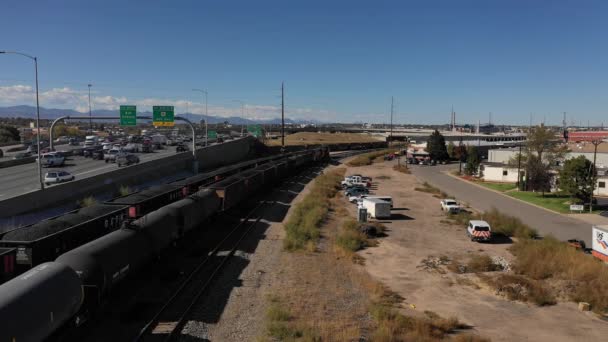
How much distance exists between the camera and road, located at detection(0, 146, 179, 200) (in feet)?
139

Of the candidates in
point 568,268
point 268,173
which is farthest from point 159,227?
point 268,173

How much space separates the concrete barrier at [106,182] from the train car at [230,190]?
12.1 meters

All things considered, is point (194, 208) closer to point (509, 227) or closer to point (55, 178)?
point (55, 178)

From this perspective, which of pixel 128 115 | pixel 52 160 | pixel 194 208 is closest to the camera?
pixel 194 208

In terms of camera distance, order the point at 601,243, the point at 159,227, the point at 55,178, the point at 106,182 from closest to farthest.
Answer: the point at 159,227 < the point at 601,243 < the point at 106,182 < the point at 55,178

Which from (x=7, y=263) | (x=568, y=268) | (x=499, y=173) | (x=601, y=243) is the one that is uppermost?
(x=7, y=263)

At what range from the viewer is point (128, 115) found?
4378cm

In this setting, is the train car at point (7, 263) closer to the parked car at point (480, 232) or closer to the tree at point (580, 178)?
the parked car at point (480, 232)

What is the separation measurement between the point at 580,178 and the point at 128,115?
47.8 metres

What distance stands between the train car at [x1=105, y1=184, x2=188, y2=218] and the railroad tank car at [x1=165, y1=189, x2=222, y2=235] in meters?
1.55

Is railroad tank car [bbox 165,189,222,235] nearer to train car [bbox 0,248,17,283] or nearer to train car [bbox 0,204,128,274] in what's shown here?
train car [bbox 0,204,128,274]

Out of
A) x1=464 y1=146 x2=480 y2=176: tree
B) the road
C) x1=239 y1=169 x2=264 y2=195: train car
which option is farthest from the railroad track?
x1=464 y1=146 x2=480 y2=176: tree

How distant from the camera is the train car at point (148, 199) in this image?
2350 centimetres

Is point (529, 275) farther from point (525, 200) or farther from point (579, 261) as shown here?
point (525, 200)
